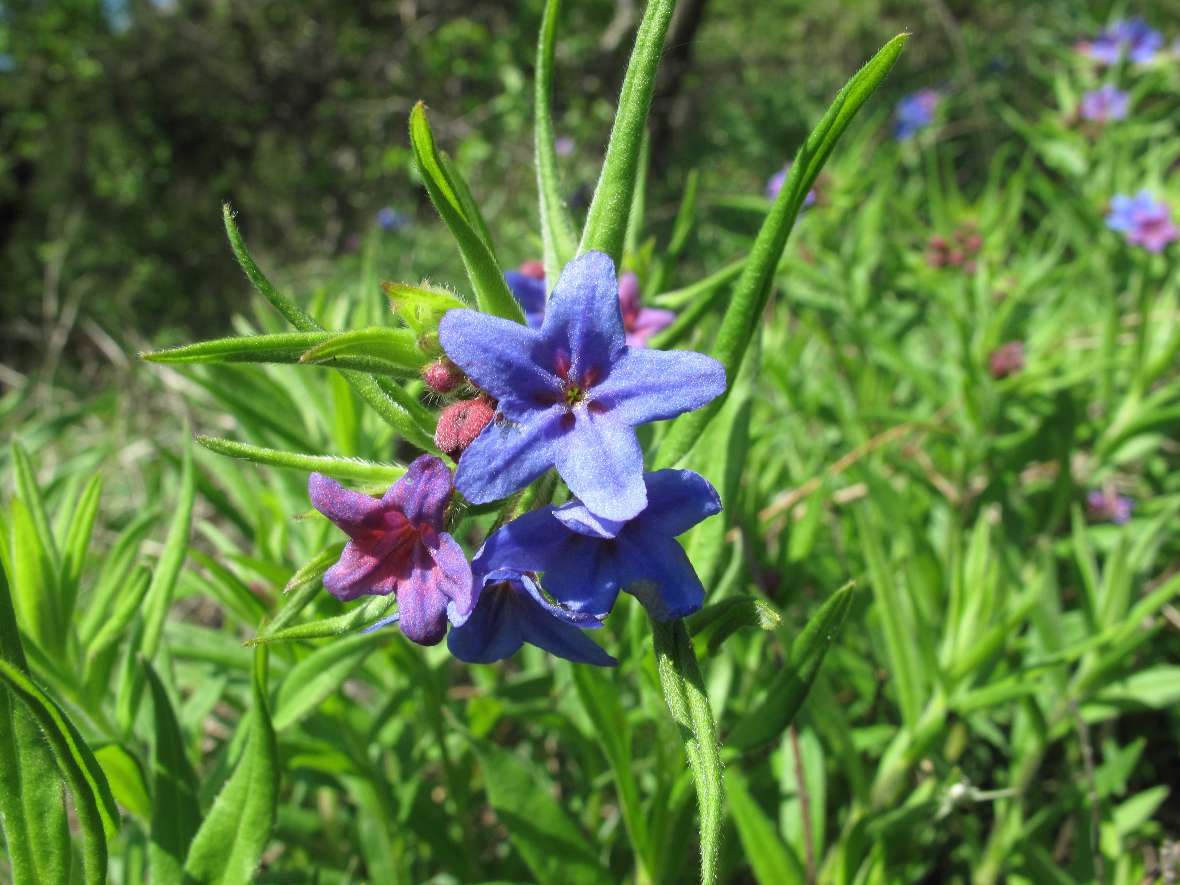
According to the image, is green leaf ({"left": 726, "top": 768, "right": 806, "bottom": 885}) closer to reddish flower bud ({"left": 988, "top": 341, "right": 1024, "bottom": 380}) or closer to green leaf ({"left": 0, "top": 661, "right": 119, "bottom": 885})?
green leaf ({"left": 0, "top": 661, "right": 119, "bottom": 885})

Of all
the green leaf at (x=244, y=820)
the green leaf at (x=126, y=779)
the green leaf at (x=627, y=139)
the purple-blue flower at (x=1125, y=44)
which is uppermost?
the purple-blue flower at (x=1125, y=44)

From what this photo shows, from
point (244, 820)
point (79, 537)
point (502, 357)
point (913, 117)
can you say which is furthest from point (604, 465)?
point (913, 117)

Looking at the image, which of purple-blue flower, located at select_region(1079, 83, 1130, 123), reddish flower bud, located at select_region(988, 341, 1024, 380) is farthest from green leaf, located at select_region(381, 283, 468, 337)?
purple-blue flower, located at select_region(1079, 83, 1130, 123)

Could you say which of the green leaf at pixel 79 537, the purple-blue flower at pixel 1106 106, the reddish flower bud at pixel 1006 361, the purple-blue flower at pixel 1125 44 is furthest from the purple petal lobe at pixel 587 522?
the purple-blue flower at pixel 1125 44

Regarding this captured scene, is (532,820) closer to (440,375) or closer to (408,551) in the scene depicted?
(408,551)

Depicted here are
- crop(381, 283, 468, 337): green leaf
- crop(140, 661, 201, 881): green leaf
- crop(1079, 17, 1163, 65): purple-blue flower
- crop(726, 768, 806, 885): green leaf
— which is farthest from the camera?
crop(1079, 17, 1163, 65): purple-blue flower

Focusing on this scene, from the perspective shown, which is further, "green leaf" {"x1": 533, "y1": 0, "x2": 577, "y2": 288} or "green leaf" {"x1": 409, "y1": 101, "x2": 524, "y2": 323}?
"green leaf" {"x1": 533, "y1": 0, "x2": 577, "y2": 288}

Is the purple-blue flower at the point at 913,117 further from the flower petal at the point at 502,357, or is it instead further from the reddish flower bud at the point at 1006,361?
the flower petal at the point at 502,357
